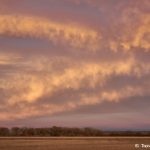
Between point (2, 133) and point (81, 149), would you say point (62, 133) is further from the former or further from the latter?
point (81, 149)

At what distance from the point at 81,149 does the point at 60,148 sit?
70.9 inches

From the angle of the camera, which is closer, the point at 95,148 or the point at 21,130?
the point at 95,148

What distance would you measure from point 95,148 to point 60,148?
9.32 ft

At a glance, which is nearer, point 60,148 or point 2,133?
point 60,148

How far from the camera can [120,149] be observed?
3609 cm

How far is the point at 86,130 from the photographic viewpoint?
66000 millimetres

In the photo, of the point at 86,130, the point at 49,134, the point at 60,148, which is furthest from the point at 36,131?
the point at 60,148

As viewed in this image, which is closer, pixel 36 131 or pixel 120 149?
pixel 120 149

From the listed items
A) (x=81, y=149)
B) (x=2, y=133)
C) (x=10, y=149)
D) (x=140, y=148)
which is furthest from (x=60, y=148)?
(x=2, y=133)

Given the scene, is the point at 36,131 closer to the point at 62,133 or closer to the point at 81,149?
the point at 62,133

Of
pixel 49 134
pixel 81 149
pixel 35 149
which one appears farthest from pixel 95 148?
pixel 49 134

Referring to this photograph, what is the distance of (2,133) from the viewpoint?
206ft

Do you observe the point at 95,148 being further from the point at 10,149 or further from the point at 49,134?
the point at 49,134

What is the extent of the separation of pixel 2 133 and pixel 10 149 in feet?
91.8
